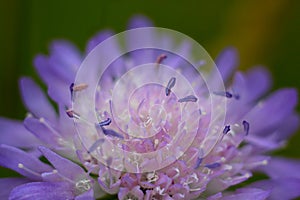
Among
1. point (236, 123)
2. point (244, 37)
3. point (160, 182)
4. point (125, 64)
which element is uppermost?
point (244, 37)

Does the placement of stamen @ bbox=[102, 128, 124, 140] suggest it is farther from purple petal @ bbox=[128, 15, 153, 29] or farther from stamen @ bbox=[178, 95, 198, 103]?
purple petal @ bbox=[128, 15, 153, 29]

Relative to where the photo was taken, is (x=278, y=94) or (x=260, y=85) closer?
(x=278, y=94)

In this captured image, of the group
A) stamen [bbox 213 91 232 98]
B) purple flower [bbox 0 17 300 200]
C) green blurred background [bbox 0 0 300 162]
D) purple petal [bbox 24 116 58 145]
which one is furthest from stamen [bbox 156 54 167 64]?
green blurred background [bbox 0 0 300 162]

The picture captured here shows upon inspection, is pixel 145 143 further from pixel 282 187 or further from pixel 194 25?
pixel 194 25

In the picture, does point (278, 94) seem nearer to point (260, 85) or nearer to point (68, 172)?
point (260, 85)

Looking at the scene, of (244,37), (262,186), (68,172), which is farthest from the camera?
(244,37)

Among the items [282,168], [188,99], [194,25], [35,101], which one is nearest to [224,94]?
[188,99]

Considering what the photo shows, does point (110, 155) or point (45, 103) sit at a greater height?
point (45, 103)

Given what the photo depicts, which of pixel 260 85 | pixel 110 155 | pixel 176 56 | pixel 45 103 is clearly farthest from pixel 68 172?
pixel 260 85
